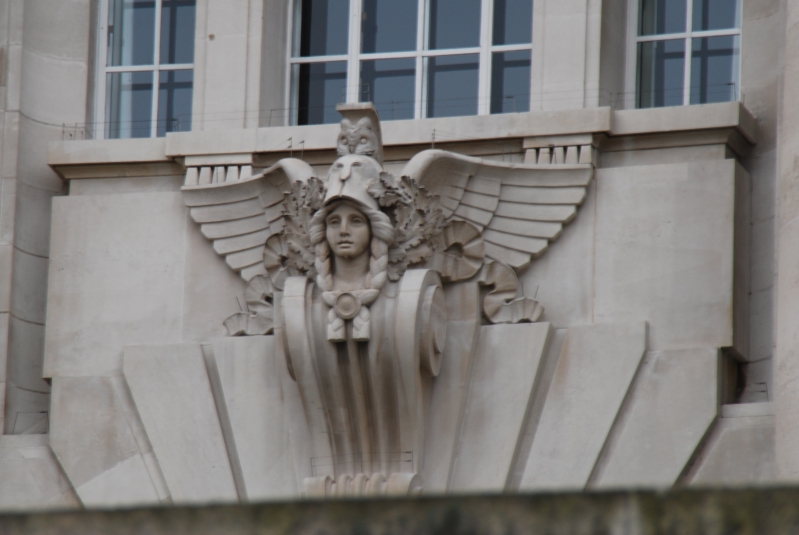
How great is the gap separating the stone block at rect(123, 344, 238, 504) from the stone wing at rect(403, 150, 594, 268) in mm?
1903

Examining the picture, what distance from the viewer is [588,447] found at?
975 centimetres

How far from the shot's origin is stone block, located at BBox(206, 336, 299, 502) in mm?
10273

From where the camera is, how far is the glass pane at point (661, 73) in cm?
1072

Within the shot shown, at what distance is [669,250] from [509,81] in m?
1.77

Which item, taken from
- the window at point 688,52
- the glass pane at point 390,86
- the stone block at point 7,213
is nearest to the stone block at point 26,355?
the stone block at point 7,213

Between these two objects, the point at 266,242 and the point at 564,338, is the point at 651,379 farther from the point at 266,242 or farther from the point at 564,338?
the point at 266,242

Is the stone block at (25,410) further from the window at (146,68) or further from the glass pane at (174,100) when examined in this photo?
the glass pane at (174,100)

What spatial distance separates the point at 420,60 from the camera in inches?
443

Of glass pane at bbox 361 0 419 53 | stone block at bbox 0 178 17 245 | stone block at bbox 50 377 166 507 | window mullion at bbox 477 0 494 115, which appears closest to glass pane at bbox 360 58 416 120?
glass pane at bbox 361 0 419 53

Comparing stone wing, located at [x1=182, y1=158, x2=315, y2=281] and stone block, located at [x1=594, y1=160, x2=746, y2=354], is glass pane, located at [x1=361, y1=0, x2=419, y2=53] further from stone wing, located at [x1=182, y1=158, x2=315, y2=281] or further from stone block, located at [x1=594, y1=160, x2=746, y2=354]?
stone block, located at [x1=594, y1=160, x2=746, y2=354]

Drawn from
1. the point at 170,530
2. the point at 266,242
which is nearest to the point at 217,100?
the point at 266,242

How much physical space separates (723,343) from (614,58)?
2.14 meters

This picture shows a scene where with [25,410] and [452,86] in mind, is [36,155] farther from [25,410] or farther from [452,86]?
[452,86]

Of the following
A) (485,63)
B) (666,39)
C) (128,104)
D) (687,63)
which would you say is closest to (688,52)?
(687,63)
